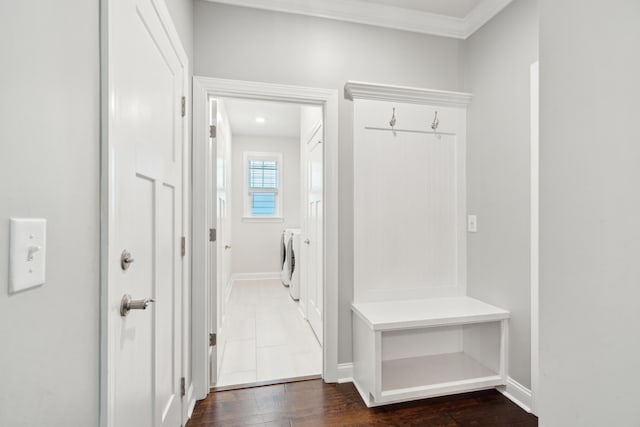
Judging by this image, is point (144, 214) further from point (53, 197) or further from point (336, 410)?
point (336, 410)

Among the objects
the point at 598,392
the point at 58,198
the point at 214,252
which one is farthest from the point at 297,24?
the point at 598,392

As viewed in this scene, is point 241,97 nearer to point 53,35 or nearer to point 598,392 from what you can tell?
point 53,35

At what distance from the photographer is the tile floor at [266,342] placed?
7.27ft

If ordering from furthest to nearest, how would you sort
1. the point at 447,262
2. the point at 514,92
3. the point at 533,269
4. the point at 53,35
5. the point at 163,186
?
the point at 447,262
the point at 514,92
the point at 533,269
the point at 163,186
the point at 53,35

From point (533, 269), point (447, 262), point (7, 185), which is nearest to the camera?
point (7, 185)

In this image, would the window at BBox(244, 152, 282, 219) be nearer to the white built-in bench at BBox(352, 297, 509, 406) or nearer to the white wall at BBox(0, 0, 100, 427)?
the white built-in bench at BBox(352, 297, 509, 406)

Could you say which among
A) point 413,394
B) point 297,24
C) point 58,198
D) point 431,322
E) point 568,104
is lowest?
point 413,394

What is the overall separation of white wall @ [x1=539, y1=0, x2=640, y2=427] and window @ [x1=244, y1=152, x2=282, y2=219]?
17.0ft

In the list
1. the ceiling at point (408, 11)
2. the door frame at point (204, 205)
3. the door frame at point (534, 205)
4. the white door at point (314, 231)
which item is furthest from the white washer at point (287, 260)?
the door frame at point (534, 205)

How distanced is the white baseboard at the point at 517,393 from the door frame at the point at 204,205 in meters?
1.10

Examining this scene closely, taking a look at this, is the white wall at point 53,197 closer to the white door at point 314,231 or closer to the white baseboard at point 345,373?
the white baseboard at point 345,373

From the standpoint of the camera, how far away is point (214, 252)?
2061 millimetres

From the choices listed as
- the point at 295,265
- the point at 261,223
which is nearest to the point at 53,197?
the point at 295,265

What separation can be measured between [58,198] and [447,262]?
230 cm
